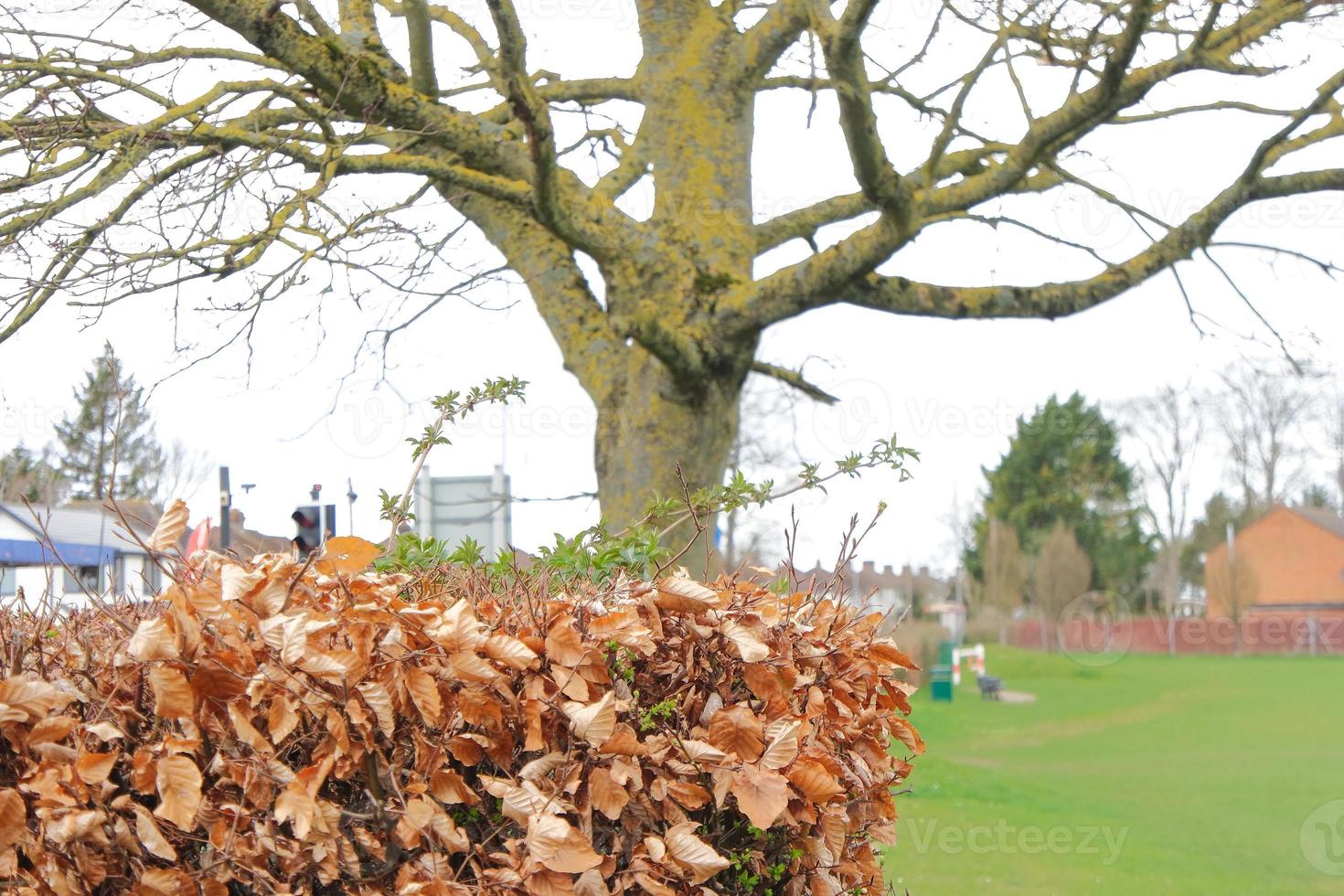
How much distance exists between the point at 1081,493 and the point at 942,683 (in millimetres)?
34984

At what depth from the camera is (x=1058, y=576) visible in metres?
55.4

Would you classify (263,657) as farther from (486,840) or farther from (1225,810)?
(1225,810)

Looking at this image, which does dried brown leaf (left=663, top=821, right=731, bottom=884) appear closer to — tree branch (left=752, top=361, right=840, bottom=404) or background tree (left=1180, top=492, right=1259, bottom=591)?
tree branch (left=752, top=361, right=840, bottom=404)

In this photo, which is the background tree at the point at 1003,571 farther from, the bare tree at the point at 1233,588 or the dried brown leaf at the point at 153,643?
the dried brown leaf at the point at 153,643

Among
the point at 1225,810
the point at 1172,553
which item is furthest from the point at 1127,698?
the point at 1172,553

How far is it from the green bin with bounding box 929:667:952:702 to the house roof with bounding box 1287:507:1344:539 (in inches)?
1807

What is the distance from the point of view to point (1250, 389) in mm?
55875

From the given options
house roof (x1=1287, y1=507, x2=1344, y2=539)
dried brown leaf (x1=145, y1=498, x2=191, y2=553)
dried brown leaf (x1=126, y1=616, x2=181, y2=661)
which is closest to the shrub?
dried brown leaf (x1=126, y1=616, x2=181, y2=661)

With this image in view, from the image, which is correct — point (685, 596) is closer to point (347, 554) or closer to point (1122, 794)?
point (347, 554)

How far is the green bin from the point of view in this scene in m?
28.7

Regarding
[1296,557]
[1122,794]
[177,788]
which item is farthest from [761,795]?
[1296,557]

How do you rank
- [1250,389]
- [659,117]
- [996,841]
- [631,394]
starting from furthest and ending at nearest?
[1250,389] → [996,841] → [659,117] → [631,394]

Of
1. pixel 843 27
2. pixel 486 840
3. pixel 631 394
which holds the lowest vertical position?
pixel 486 840

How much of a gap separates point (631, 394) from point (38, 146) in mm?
3636
